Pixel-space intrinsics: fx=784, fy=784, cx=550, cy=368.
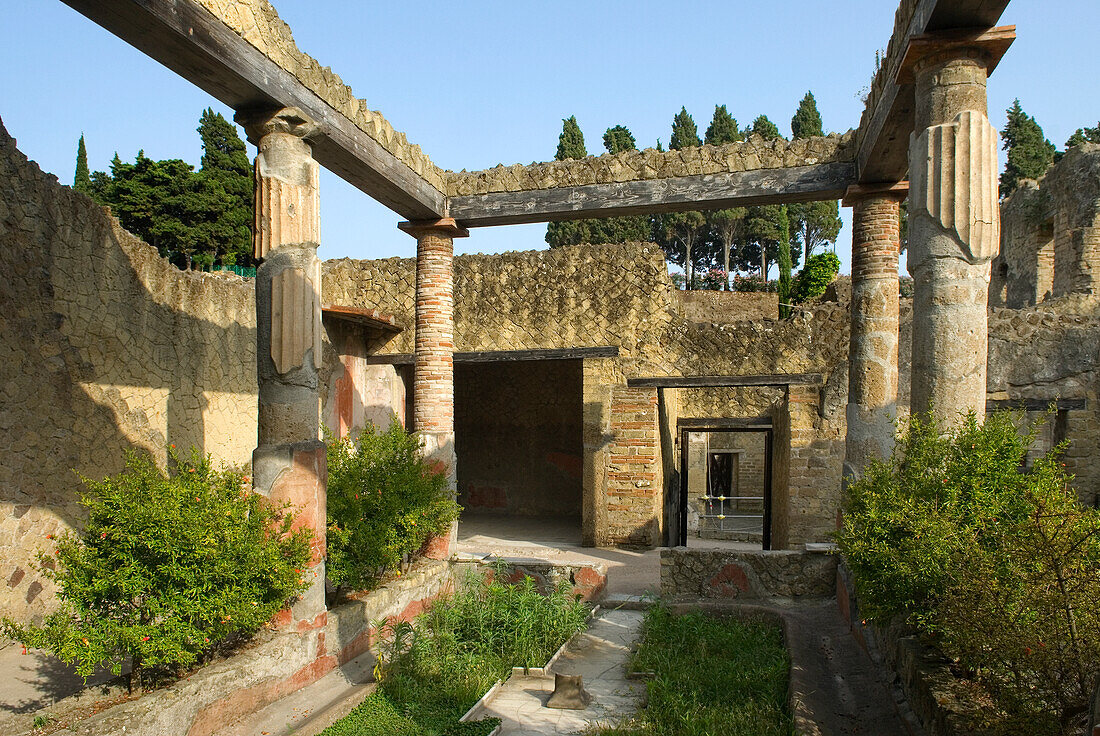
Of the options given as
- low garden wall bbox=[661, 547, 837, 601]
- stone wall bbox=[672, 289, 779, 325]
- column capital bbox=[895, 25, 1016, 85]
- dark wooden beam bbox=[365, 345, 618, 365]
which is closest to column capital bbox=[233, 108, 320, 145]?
column capital bbox=[895, 25, 1016, 85]

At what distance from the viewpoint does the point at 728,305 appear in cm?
2591

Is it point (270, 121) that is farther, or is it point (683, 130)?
point (683, 130)

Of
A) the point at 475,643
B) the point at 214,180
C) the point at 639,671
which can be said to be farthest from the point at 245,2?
the point at 214,180

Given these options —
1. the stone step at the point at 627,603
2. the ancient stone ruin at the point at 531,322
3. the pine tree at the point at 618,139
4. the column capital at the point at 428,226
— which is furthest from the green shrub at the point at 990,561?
the pine tree at the point at 618,139

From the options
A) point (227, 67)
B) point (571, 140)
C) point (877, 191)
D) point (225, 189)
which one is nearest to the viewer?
point (227, 67)

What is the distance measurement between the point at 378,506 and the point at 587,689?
7.14 feet

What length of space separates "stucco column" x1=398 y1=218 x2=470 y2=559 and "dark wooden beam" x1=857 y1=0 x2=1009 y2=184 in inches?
161

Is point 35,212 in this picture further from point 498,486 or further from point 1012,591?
point 498,486

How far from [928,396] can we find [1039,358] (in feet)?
27.8

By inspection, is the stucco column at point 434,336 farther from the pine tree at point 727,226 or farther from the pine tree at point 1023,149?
the pine tree at point 727,226

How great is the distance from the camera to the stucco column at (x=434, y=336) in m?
8.20

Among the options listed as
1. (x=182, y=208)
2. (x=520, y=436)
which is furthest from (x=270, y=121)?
(x=182, y=208)

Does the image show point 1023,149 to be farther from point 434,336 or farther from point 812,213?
point 434,336

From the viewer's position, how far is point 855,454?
693 cm
